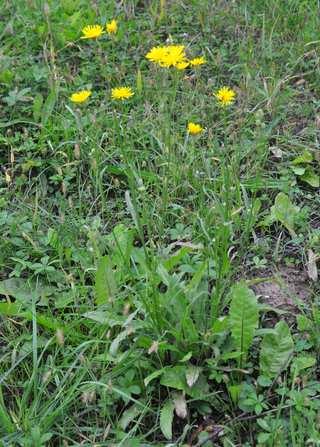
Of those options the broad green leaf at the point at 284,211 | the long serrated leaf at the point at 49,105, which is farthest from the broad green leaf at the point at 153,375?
the long serrated leaf at the point at 49,105

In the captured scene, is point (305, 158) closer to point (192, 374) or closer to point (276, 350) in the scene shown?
point (276, 350)

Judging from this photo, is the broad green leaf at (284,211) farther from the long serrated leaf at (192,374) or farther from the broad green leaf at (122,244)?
the long serrated leaf at (192,374)

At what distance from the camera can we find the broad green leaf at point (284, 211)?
2.58 metres

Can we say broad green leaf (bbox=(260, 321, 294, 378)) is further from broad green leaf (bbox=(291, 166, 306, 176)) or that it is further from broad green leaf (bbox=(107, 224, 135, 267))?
broad green leaf (bbox=(291, 166, 306, 176))

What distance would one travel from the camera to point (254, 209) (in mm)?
2607

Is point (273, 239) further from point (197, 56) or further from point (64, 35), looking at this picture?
point (64, 35)

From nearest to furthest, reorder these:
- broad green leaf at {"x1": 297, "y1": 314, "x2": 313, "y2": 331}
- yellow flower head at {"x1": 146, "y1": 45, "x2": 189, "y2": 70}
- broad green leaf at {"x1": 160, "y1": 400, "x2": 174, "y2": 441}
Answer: broad green leaf at {"x1": 160, "y1": 400, "x2": 174, "y2": 441}
broad green leaf at {"x1": 297, "y1": 314, "x2": 313, "y2": 331}
yellow flower head at {"x1": 146, "y1": 45, "x2": 189, "y2": 70}

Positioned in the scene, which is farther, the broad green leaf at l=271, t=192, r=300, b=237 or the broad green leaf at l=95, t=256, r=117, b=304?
the broad green leaf at l=271, t=192, r=300, b=237

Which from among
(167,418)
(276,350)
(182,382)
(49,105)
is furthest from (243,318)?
(49,105)

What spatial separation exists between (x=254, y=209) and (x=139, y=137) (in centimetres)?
63

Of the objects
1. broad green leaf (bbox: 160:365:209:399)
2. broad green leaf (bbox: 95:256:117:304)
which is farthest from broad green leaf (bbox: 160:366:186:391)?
broad green leaf (bbox: 95:256:117:304)

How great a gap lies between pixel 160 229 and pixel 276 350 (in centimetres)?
65

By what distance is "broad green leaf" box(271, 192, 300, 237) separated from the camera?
8.47 feet

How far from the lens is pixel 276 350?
2.11 meters
